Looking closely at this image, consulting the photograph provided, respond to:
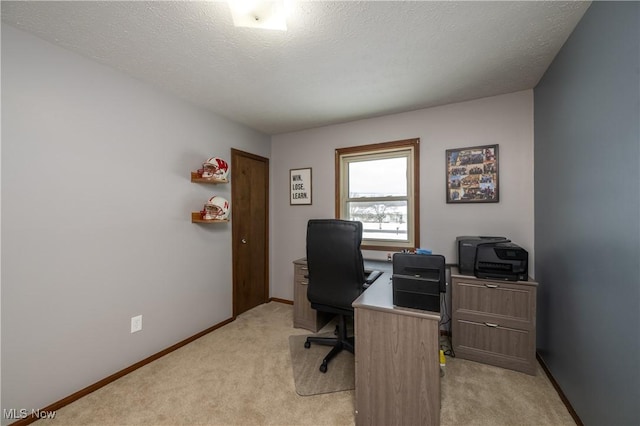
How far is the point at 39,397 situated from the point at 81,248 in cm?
98

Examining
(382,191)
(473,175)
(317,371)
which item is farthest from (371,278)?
(473,175)

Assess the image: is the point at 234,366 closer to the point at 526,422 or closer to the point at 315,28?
the point at 526,422

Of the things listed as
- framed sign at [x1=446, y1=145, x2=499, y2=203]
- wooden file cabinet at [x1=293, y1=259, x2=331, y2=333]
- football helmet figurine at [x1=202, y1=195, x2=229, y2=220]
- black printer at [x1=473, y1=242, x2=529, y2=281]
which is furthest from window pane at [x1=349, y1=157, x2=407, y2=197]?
football helmet figurine at [x1=202, y1=195, x2=229, y2=220]

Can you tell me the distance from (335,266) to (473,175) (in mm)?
1779

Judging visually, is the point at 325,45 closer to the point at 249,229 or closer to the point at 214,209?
the point at 214,209

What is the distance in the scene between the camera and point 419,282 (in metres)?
1.44

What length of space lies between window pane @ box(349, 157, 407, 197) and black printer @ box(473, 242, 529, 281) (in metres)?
1.09

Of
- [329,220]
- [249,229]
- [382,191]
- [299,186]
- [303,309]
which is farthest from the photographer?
[299,186]

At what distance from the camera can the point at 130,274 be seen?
2148mm

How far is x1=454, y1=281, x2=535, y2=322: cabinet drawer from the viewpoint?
80.1 inches

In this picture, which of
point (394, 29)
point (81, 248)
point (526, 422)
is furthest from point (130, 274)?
point (526, 422)

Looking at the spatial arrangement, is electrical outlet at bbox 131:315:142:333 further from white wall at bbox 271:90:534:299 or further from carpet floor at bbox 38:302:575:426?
white wall at bbox 271:90:534:299

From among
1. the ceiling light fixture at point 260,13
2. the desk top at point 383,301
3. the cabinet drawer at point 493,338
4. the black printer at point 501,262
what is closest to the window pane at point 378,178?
the black printer at point 501,262

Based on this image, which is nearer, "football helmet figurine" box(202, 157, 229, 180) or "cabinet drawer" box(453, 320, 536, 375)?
"cabinet drawer" box(453, 320, 536, 375)
